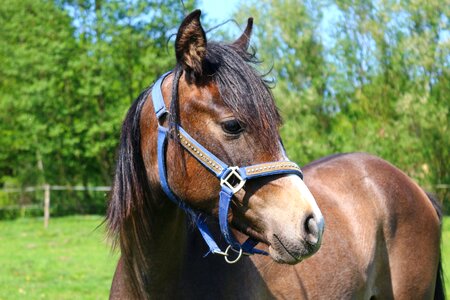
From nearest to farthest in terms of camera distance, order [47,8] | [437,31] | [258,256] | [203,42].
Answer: [203,42], [258,256], [437,31], [47,8]

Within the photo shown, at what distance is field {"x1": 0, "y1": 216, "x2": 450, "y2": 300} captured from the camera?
29.5 ft

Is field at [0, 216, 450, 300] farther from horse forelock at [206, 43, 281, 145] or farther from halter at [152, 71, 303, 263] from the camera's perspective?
horse forelock at [206, 43, 281, 145]

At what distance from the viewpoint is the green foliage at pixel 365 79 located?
80.9 feet

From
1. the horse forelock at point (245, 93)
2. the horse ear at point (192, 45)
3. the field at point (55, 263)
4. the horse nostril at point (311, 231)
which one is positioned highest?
the horse ear at point (192, 45)

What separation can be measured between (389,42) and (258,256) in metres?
23.5

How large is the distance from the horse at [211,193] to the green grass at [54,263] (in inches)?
34.0

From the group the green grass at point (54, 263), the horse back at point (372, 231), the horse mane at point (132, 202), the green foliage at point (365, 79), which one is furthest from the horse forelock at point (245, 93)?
the green foliage at point (365, 79)

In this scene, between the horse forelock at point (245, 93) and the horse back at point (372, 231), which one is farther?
the horse back at point (372, 231)

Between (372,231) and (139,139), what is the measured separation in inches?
75.6

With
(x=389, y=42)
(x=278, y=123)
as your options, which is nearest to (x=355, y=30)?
(x=389, y=42)

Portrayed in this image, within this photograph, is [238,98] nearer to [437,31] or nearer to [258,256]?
[258,256]

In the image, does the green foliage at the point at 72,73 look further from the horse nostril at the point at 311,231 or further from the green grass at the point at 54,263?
the horse nostril at the point at 311,231

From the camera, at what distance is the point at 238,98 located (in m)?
2.71

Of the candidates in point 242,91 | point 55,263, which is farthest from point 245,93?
point 55,263
